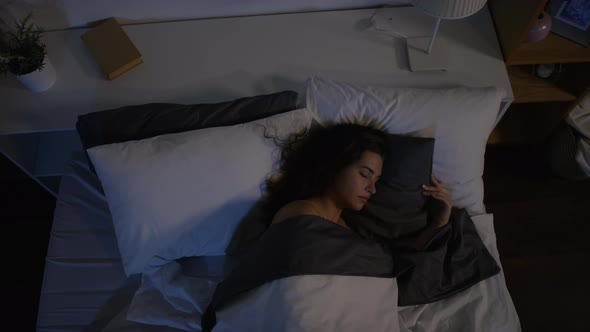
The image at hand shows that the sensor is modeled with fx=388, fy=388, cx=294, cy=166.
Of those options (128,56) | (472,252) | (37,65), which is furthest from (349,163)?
(37,65)

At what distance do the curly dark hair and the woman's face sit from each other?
0.02m

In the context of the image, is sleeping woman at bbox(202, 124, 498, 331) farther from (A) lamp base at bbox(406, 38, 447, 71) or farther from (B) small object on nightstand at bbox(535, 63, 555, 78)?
(B) small object on nightstand at bbox(535, 63, 555, 78)

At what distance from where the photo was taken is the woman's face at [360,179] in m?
1.18

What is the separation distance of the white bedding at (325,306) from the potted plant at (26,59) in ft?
2.59

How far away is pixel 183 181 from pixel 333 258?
477mm

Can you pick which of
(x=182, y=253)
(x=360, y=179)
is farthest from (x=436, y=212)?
(x=182, y=253)

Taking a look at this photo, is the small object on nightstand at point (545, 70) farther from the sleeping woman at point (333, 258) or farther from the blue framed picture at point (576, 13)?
the sleeping woman at point (333, 258)

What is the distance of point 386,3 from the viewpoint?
1.55 metres

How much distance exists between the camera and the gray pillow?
1.21 metres

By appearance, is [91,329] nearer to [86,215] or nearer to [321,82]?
[86,215]

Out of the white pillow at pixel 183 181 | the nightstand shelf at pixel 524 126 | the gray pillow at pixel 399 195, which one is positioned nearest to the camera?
the white pillow at pixel 183 181

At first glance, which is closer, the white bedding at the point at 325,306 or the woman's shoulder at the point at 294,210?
the white bedding at the point at 325,306

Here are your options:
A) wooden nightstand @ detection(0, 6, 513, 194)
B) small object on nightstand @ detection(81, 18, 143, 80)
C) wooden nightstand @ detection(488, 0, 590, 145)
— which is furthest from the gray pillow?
small object on nightstand @ detection(81, 18, 143, 80)

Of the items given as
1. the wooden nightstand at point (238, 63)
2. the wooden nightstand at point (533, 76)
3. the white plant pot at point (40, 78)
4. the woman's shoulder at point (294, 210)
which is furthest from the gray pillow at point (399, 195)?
the white plant pot at point (40, 78)
